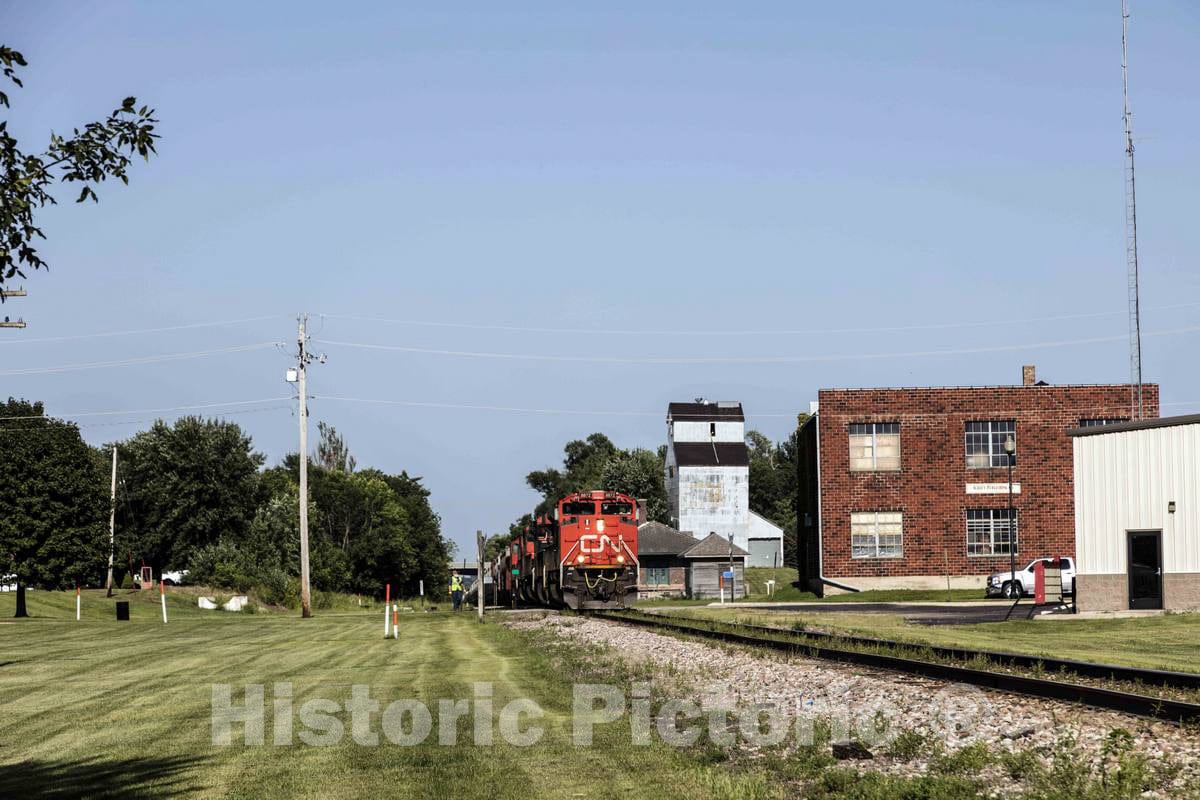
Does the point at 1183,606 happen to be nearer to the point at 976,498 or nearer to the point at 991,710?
the point at 991,710

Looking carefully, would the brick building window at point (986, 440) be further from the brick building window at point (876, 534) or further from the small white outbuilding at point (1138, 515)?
the small white outbuilding at point (1138, 515)

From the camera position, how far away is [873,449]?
215 feet

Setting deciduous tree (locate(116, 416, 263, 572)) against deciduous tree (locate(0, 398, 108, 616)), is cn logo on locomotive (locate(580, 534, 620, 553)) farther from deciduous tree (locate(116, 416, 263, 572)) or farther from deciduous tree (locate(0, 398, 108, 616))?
deciduous tree (locate(116, 416, 263, 572))

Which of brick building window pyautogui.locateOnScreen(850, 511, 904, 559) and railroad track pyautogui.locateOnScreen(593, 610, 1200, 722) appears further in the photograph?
brick building window pyautogui.locateOnScreen(850, 511, 904, 559)

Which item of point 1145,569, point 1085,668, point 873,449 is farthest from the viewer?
point 873,449

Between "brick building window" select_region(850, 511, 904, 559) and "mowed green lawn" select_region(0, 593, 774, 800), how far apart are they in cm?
3934

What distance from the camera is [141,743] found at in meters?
13.0

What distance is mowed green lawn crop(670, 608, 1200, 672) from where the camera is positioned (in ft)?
70.9


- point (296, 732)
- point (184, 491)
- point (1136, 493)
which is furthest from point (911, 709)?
point (184, 491)

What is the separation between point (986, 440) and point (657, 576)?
3252 cm

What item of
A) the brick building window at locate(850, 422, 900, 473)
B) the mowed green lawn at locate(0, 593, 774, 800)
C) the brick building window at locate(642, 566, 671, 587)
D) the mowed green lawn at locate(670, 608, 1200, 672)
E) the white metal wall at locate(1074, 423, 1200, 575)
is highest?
the brick building window at locate(850, 422, 900, 473)

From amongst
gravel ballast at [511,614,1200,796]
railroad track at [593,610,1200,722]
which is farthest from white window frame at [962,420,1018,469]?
gravel ballast at [511,614,1200,796]

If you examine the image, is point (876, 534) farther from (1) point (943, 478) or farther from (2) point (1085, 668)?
(2) point (1085, 668)

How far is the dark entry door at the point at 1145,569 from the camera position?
117ft
